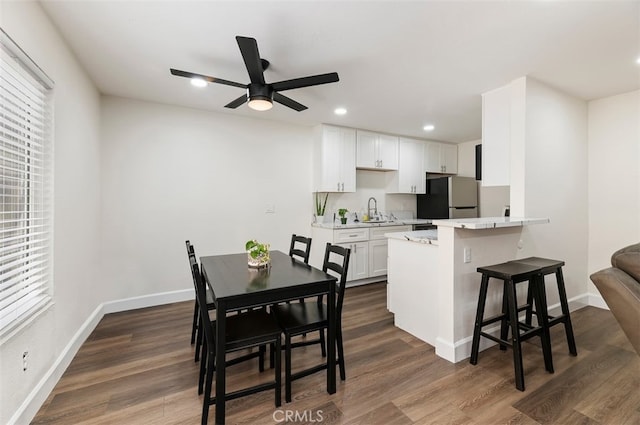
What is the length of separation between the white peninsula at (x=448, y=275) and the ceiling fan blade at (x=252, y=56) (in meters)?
1.79

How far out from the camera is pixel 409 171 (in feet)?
17.1

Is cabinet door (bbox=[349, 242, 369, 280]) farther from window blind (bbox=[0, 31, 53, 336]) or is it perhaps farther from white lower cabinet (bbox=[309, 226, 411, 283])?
window blind (bbox=[0, 31, 53, 336])

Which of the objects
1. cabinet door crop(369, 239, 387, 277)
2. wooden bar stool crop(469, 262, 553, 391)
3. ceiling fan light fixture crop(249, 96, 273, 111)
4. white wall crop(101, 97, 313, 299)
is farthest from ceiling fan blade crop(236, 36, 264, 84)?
cabinet door crop(369, 239, 387, 277)

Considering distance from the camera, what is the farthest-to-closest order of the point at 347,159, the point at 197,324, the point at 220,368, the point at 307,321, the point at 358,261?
the point at 347,159 → the point at 358,261 → the point at 197,324 → the point at 307,321 → the point at 220,368

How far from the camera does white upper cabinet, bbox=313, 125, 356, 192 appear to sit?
4.38 meters

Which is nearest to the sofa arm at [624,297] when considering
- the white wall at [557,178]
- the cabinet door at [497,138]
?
the white wall at [557,178]

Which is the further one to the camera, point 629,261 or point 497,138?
point 497,138

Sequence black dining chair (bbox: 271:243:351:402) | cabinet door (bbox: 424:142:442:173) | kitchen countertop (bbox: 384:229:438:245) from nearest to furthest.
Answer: black dining chair (bbox: 271:243:351:402) → kitchen countertop (bbox: 384:229:438:245) → cabinet door (bbox: 424:142:442:173)

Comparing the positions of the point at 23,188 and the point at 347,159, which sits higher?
the point at 347,159

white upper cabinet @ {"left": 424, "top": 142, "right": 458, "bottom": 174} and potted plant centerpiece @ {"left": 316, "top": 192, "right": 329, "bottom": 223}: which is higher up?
white upper cabinet @ {"left": 424, "top": 142, "right": 458, "bottom": 174}

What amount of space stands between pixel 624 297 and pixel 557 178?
2.24 m

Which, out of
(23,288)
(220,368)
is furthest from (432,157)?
(23,288)

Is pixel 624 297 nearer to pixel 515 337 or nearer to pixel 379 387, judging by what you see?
pixel 515 337

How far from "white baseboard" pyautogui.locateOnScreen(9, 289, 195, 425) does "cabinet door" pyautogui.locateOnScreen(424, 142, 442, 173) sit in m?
4.39
